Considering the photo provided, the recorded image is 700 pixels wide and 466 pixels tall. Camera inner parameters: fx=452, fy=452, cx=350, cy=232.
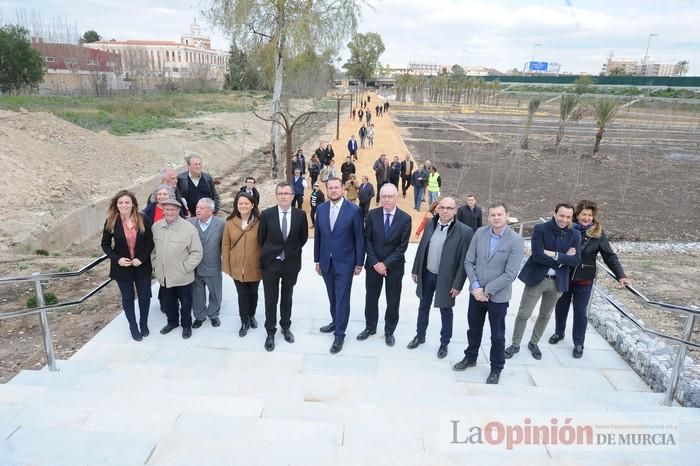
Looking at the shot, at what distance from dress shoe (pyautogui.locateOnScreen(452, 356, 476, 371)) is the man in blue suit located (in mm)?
1068

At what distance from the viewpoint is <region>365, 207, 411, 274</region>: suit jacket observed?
162 inches

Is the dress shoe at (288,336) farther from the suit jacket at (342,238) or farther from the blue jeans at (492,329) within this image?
the blue jeans at (492,329)

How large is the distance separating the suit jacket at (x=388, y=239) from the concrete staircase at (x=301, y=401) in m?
0.88

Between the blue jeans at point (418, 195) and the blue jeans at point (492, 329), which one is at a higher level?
the blue jeans at point (492, 329)

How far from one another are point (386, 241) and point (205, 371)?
1.93 metres

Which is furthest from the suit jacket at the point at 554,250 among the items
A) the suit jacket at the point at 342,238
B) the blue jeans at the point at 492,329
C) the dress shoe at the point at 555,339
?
the suit jacket at the point at 342,238

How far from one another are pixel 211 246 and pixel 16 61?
36.7m

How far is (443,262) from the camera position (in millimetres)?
3986

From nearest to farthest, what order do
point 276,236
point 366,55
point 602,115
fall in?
1. point 276,236
2. point 602,115
3. point 366,55

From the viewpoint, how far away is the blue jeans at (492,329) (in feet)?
12.2

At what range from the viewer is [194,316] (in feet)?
15.7

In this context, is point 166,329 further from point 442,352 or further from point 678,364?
point 678,364

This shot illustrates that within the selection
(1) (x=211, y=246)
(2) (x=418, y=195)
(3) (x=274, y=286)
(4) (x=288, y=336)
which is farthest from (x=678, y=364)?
(2) (x=418, y=195)

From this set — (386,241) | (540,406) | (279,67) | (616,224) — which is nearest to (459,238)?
(386,241)
